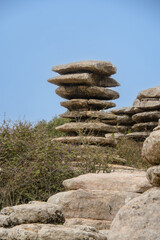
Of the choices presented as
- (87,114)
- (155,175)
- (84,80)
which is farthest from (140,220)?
(84,80)

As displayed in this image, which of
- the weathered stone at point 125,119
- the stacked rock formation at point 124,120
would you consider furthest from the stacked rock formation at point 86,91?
the weathered stone at point 125,119

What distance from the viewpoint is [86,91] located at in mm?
15805

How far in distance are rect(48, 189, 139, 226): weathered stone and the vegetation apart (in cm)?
227

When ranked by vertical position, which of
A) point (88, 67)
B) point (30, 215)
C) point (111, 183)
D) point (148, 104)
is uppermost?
point (88, 67)

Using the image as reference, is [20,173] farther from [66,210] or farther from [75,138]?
[75,138]

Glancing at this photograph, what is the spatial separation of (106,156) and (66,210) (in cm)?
555

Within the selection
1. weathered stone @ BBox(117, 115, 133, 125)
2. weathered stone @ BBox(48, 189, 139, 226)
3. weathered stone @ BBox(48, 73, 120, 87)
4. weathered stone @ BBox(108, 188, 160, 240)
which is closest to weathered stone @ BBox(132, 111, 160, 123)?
weathered stone @ BBox(117, 115, 133, 125)

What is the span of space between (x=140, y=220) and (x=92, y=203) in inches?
87.2

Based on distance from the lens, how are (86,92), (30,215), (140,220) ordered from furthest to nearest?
(86,92) → (30,215) → (140,220)

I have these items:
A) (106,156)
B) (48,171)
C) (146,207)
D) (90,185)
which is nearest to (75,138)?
(106,156)

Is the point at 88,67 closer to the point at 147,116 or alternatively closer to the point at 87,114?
the point at 87,114

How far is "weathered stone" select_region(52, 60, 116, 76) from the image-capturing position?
15.4m

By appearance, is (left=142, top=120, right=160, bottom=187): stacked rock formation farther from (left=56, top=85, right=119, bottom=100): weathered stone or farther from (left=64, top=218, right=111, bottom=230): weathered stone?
(left=56, top=85, right=119, bottom=100): weathered stone

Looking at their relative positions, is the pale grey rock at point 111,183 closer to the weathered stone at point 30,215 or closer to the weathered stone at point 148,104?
the weathered stone at point 30,215
